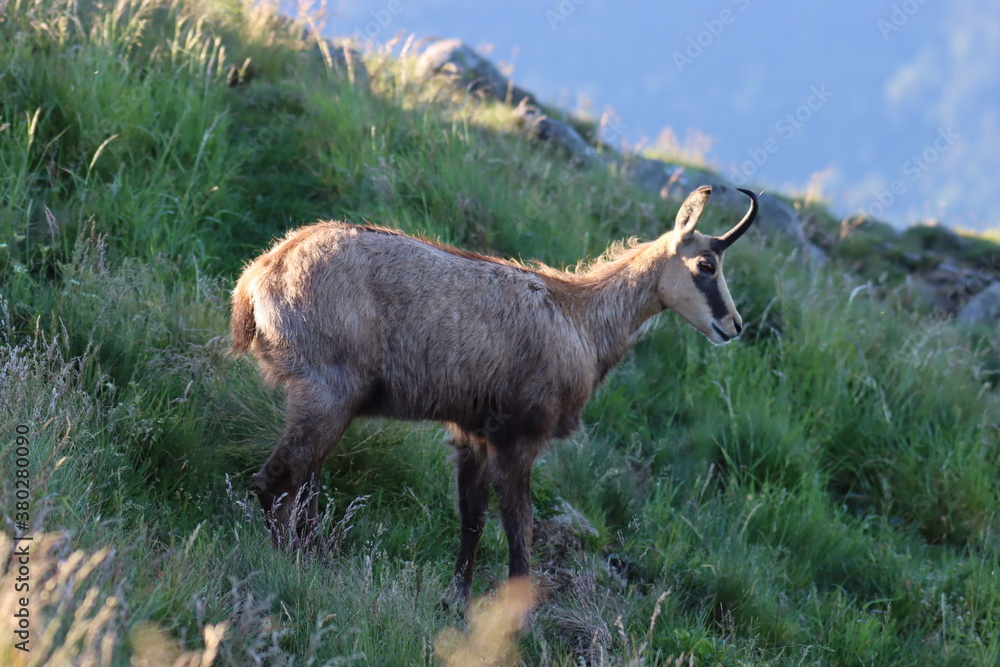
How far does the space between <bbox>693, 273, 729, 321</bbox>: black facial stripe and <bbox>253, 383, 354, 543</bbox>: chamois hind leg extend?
2.36 m

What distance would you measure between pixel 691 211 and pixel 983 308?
7.57m

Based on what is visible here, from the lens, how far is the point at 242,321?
5.03 metres

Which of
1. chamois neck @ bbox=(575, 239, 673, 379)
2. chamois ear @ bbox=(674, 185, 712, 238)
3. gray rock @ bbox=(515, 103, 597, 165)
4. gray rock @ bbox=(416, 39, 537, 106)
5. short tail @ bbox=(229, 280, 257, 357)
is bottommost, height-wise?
short tail @ bbox=(229, 280, 257, 357)

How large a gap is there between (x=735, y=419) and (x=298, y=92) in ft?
17.6

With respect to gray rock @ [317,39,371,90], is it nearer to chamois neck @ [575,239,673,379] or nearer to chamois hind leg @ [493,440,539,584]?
chamois neck @ [575,239,673,379]

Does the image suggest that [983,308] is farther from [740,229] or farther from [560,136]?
[740,229]

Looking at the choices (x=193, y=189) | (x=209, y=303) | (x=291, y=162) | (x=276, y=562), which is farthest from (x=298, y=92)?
(x=276, y=562)

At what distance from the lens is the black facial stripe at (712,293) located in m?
5.74

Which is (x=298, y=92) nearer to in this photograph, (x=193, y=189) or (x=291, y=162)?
(x=291, y=162)

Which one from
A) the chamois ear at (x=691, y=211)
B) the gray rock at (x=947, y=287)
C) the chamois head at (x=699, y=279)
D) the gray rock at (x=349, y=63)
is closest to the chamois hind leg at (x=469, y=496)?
the chamois head at (x=699, y=279)

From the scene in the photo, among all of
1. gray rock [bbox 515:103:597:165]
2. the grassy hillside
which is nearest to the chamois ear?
the grassy hillside

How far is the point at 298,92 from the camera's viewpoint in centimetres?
938

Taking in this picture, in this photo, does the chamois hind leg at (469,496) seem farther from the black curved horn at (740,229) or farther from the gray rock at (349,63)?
the gray rock at (349,63)

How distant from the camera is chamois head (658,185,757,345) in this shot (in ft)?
18.8
